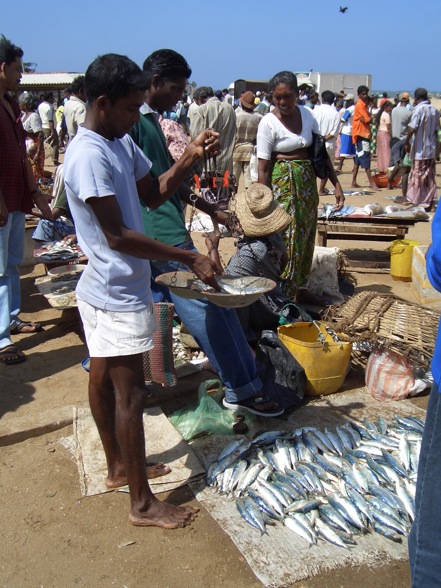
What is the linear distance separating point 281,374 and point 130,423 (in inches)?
58.4

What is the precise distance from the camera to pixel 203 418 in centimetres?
364

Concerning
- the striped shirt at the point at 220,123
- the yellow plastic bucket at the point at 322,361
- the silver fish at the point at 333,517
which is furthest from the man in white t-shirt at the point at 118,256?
the striped shirt at the point at 220,123

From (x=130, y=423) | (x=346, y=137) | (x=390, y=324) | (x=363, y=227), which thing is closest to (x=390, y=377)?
(x=390, y=324)

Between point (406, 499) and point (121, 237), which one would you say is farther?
point (406, 499)

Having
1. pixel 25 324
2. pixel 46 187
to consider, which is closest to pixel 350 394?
pixel 25 324

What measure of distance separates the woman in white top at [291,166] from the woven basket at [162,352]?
2.15 metres

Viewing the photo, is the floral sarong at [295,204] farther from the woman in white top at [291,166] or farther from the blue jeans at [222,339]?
the blue jeans at [222,339]

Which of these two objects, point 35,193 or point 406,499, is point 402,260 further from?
point 406,499

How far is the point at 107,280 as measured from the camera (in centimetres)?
254

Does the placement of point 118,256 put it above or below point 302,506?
above

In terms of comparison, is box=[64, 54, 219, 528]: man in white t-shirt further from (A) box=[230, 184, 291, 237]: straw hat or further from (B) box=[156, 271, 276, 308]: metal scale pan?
(A) box=[230, 184, 291, 237]: straw hat

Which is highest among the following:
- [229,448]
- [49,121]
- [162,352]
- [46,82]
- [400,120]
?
[46,82]

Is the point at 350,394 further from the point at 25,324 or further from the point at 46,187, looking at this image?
the point at 46,187

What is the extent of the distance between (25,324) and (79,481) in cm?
265
